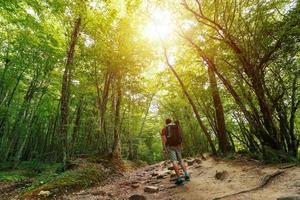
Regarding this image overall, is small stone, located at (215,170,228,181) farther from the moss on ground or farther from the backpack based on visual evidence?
the moss on ground

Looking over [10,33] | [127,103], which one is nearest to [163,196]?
[10,33]

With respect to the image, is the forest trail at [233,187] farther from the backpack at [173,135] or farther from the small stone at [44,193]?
the backpack at [173,135]

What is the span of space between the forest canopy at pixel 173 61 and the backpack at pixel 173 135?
226 centimetres

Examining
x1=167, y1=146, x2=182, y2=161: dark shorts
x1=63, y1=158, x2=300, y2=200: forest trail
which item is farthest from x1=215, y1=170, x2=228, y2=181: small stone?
x1=167, y1=146, x2=182, y2=161: dark shorts

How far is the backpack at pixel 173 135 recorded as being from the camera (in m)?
6.76

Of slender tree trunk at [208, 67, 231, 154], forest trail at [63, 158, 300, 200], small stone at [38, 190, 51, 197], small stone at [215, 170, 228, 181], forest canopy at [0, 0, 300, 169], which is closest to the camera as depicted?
forest trail at [63, 158, 300, 200]

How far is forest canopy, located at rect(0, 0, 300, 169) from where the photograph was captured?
7.11m

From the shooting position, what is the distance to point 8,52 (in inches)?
606

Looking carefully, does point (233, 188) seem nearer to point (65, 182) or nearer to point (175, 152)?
point (175, 152)

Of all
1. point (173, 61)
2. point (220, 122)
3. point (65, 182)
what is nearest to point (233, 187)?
point (65, 182)

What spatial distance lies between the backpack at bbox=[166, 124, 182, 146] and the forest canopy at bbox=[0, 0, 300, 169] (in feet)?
7.43

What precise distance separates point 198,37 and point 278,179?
6238 mm

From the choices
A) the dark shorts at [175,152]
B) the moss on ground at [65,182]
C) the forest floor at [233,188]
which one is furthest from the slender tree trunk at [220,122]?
the moss on ground at [65,182]

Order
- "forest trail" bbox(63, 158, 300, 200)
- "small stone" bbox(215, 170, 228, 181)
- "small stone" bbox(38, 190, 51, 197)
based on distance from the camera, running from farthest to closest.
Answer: "small stone" bbox(215, 170, 228, 181)
"small stone" bbox(38, 190, 51, 197)
"forest trail" bbox(63, 158, 300, 200)
